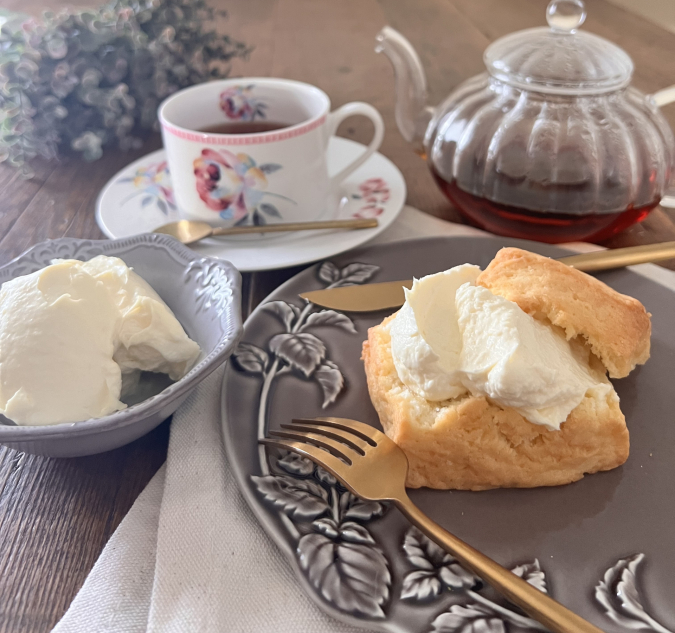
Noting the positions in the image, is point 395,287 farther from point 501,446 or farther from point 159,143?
point 159,143

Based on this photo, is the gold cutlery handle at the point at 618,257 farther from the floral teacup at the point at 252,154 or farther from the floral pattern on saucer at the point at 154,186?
the floral pattern on saucer at the point at 154,186

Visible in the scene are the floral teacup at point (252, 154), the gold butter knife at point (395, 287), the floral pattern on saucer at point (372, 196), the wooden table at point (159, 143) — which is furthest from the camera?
the floral pattern on saucer at point (372, 196)

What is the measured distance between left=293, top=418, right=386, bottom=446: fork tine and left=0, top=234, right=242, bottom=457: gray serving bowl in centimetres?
13

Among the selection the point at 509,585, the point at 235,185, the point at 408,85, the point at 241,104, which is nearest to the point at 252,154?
the point at 235,185

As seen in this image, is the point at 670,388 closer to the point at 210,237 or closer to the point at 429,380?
the point at 429,380

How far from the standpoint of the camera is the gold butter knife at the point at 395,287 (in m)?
0.89

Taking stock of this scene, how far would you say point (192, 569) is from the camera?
1.92 ft

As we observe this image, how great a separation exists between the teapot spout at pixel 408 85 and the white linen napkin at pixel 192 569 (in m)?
0.81

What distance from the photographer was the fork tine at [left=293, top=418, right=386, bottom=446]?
0.67 m

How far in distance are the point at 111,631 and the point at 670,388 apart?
2.26 ft

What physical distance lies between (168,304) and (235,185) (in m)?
0.29

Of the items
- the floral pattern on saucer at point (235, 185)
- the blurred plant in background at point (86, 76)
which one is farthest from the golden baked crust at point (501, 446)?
the blurred plant in background at point (86, 76)

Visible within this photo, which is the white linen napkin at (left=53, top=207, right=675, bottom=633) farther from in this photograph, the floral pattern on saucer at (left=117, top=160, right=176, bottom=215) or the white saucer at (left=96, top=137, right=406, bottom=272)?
the floral pattern on saucer at (left=117, top=160, right=176, bottom=215)

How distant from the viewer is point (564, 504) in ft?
2.09
